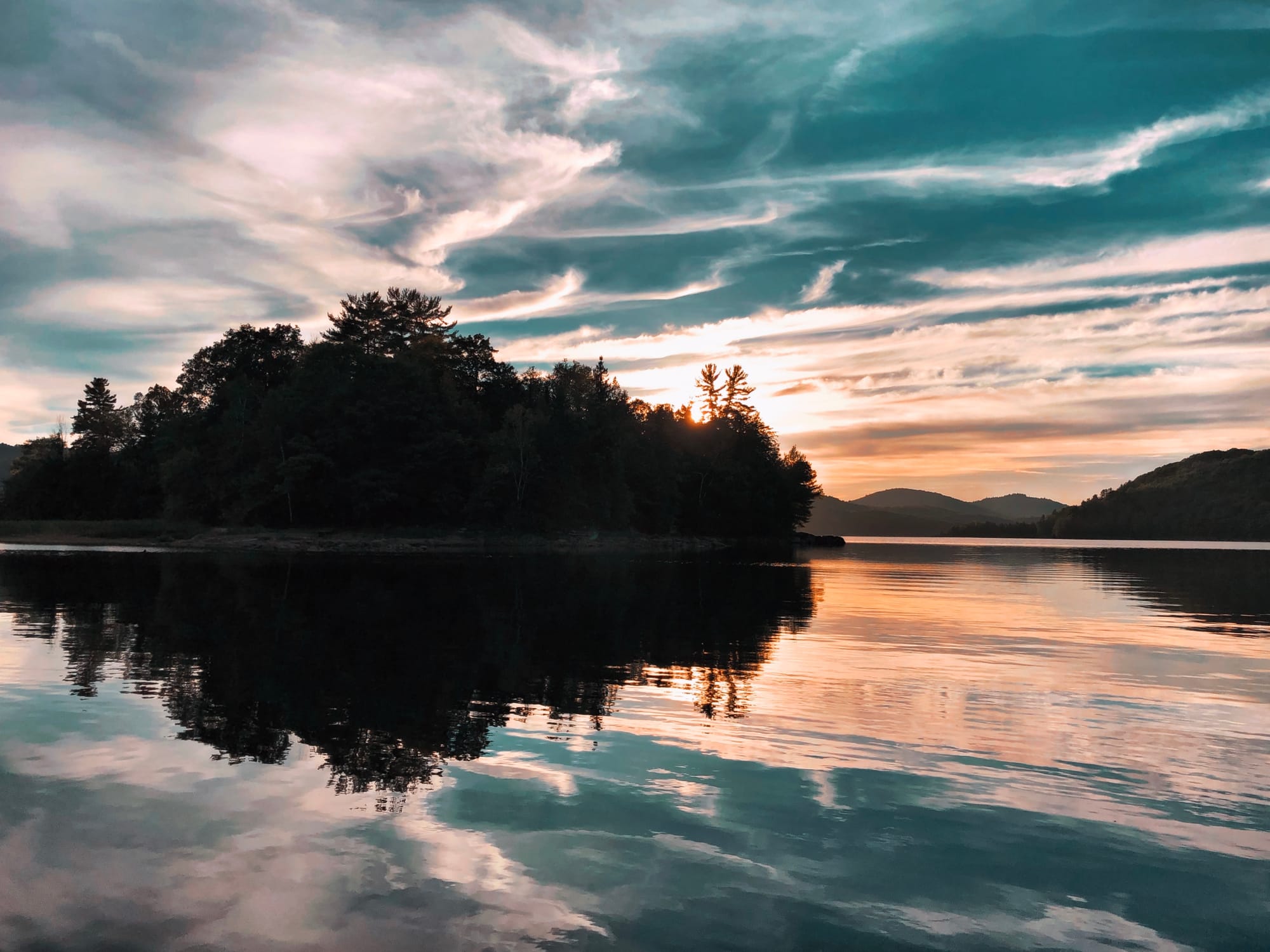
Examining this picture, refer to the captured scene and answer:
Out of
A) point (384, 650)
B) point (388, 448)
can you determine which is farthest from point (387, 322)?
point (384, 650)

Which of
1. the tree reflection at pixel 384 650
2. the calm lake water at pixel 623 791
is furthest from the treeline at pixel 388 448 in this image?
the calm lake water at pixel 623 791

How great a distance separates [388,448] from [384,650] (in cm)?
8562

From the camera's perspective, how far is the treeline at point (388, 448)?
325 ft

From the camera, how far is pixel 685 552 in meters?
108

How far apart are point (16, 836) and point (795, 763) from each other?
316 inches

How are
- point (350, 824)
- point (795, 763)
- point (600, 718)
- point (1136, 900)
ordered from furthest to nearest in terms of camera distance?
point (600, 718) < point (795, 763) < point (350, 824) < point (1136, 900)

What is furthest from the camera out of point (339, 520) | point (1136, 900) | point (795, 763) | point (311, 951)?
point (339, 520)

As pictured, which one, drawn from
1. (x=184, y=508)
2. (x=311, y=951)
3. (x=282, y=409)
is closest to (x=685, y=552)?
(x=282, y=409)

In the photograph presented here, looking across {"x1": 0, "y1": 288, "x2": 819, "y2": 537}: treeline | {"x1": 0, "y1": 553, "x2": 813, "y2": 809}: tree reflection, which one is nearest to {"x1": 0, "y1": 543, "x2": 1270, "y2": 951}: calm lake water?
{"x1": 0, "y1": 553, "x2": 813, "y2": 809}: tree reflection

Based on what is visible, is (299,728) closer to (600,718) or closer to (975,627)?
(600,718)

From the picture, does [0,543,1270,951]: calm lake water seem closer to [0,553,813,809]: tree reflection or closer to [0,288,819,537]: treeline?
[0,553,813,809]: tree reflection

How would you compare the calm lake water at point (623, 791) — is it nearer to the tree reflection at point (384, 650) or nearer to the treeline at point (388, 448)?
Result: the tree reflection at point (384, 650)

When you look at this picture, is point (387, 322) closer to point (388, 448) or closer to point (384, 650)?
point (388, 448)

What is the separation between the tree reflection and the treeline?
54.7 m
